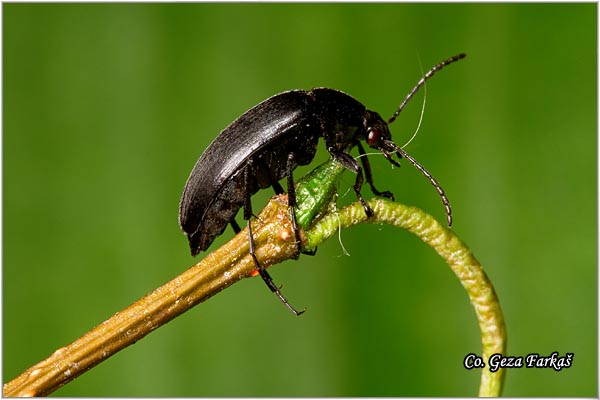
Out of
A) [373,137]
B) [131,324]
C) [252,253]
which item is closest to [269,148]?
A: [373,137]

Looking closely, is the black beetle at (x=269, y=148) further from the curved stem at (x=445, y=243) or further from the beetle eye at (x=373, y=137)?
the curved stem at (x=445, y=243)

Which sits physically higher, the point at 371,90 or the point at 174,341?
the point at 371,90

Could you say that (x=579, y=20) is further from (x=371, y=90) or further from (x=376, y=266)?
(x=376, y=266)

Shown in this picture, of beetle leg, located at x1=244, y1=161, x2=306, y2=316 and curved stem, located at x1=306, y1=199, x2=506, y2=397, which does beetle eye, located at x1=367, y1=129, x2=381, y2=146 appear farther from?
curved stem, located at x1=306, y1=199, x2=506, y2=397

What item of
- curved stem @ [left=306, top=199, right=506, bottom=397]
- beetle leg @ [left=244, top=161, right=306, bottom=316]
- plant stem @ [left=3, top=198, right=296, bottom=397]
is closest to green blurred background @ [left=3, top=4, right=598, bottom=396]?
beetle leg @ [left=244, top=161, right=306, bottom=316]

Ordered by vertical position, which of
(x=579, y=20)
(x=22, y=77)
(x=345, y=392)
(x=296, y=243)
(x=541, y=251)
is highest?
(x=22, y=77)

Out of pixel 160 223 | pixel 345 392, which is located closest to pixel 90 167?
pixel 160 223
